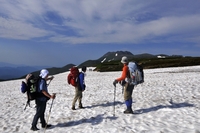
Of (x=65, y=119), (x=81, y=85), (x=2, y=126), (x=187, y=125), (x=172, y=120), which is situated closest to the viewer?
(x=187, y=125)

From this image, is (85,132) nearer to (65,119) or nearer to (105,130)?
(105,130)

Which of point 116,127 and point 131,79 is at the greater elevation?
point 131,79

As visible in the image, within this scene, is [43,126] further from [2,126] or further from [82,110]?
[82,110]

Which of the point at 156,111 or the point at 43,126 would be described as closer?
the point at 43,126

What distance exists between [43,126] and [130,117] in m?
4.45

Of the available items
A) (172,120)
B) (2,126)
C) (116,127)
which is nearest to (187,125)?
(172,120)

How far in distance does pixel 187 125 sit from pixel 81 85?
6.37 metres

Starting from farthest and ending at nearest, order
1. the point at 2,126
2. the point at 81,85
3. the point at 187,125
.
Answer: the point at 81,85 → the point at 2,126 → the point at 187,125

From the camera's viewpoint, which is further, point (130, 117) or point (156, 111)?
point (156, 111)

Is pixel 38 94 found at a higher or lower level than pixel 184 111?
higher

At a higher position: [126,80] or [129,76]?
[129,76]

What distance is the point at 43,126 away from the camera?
9.28 meters

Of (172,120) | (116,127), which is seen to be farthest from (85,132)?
(172,120)

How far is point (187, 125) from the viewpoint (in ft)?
27.4
